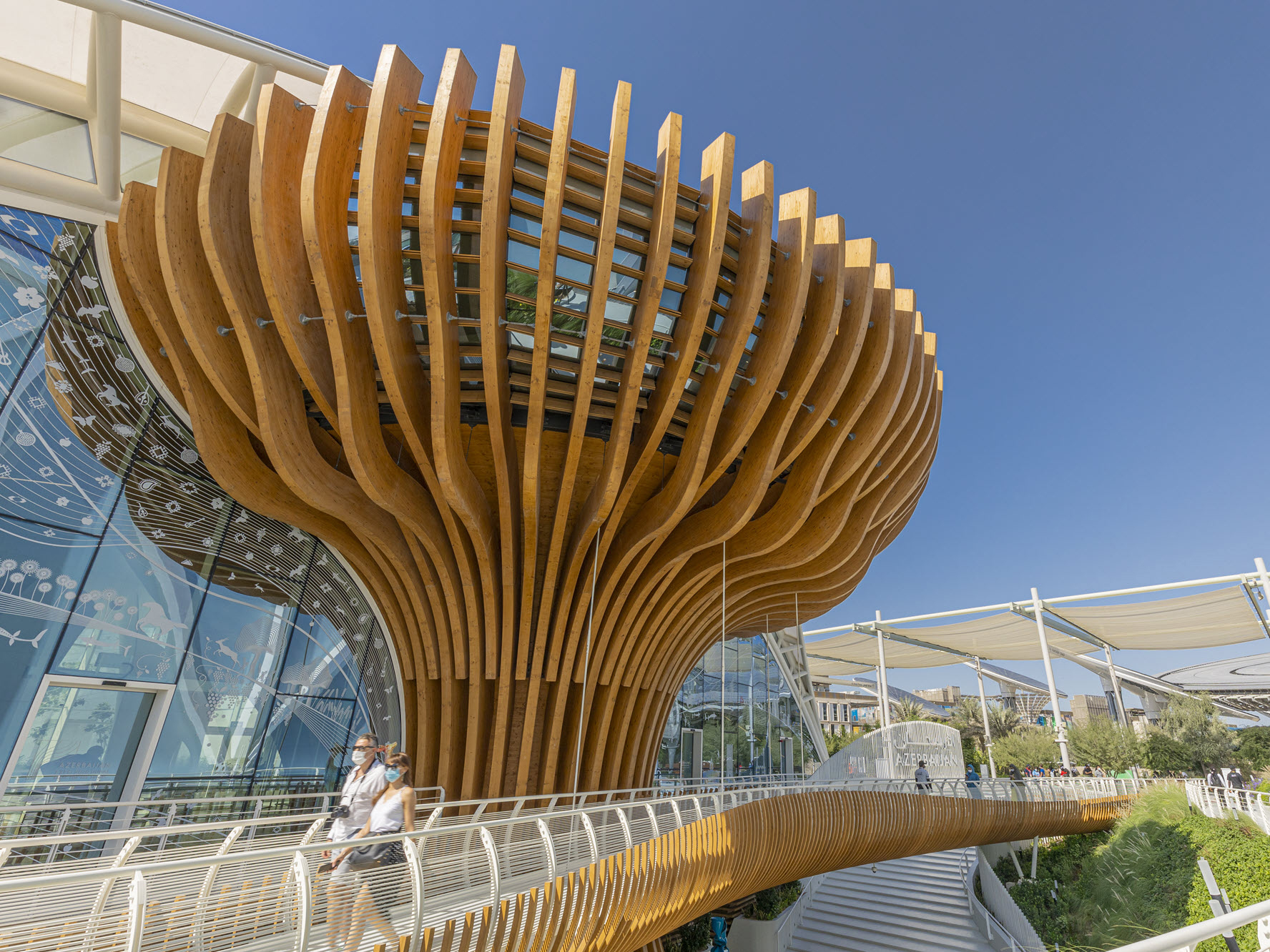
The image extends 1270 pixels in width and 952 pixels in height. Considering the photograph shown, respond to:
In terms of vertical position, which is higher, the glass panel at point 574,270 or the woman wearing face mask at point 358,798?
the glass panel at point 574,270

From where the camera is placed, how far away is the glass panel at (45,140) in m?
10.2

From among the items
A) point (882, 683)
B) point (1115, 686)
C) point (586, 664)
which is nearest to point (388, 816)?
point (586, 664)

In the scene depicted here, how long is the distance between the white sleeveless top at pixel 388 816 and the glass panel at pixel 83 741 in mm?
6968

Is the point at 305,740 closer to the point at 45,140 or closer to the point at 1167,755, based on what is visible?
the point at 45,140

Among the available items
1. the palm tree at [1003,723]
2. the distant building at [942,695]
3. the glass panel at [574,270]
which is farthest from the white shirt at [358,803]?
the distant building at [942,695]

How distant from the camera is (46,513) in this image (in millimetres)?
9258

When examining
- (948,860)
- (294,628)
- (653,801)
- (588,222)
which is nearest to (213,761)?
(294,628)

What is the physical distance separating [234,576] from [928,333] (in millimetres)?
13488

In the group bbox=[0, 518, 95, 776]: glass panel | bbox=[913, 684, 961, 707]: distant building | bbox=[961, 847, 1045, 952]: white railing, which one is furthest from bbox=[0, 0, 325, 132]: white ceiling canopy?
bbox=[913, 684, 961, 707]: distant building

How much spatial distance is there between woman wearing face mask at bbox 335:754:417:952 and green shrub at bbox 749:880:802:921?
60.5ft

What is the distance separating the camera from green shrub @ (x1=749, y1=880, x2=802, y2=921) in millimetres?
19922

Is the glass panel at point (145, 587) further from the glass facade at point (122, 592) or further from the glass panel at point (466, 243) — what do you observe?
the glass panel at point (466, 243)

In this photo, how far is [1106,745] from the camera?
34312mm

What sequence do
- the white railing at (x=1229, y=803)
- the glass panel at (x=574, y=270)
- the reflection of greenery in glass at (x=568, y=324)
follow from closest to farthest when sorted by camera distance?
the glass panel at (x=574, y=270) < the reflection of greenery in glass at (x=568, y=324) < the white railing at (x=1229, y=803)
